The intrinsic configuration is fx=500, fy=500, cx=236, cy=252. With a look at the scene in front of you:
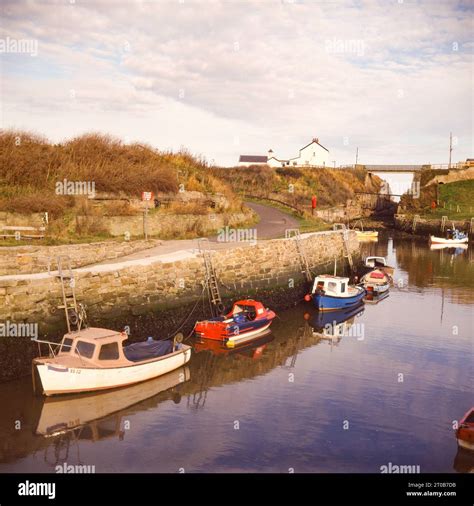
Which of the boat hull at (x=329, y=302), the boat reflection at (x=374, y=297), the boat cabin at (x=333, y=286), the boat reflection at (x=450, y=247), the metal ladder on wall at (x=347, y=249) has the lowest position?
the boat reflection at (x=374, y=297)

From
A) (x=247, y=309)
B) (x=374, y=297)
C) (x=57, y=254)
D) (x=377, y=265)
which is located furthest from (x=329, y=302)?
(x=57, y=254)

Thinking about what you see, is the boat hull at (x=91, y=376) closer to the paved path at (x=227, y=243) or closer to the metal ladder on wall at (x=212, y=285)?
the paved path at (x=227, y=243)

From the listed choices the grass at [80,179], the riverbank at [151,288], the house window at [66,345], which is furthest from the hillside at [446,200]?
the house window at [66,345]

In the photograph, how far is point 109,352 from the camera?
55.5 feet

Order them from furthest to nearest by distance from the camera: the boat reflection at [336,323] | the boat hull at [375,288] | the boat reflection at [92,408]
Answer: the boat hull at [375,288] < the boat reflection at [336,323] < the boat reflection at [92,408]

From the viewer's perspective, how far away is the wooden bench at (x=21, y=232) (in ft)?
82.2

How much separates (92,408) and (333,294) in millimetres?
17488

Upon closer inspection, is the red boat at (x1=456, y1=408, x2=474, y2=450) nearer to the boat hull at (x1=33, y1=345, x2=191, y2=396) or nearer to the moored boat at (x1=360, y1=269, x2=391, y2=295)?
the boat hull at (x1=33, y1=345, x2=191, y2=396)

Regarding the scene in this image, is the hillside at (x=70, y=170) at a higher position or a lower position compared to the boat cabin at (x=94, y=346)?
higher

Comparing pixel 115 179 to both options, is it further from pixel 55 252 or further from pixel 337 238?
pixel 337 238

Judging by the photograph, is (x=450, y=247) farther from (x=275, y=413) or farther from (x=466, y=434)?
(x=466, y=434)

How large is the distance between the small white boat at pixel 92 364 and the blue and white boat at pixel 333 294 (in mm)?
13244

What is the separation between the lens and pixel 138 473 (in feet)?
40.3
